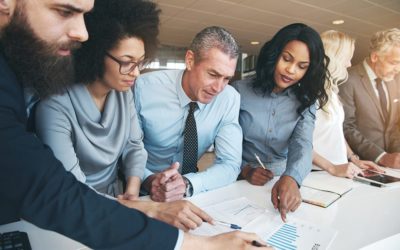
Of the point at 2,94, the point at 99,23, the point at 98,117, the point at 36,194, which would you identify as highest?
the point at 99,23

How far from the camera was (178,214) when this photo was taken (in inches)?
40.0

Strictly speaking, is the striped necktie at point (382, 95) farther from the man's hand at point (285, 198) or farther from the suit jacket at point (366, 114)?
the man's hand at point (285, 198)

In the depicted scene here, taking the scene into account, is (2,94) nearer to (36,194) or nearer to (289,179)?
(36,194)

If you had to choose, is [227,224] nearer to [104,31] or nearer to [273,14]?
[104,31]

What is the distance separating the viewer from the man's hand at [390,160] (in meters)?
2.23

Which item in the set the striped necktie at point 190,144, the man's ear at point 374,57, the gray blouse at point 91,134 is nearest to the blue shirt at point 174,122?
the striped necktie at point 190,144

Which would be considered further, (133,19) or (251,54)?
(251,54)

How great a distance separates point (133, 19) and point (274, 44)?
3.30 feet

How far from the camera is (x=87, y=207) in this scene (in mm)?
674

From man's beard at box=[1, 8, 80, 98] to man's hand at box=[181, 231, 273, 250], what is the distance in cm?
67

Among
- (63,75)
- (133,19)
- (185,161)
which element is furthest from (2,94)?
(185,161)

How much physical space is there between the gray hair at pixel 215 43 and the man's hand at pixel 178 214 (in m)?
0.97

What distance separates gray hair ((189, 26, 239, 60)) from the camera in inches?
67.9

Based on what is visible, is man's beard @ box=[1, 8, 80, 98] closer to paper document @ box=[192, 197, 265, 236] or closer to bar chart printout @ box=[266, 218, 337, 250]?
paper document @ box=[192, 197, 265, 236]
